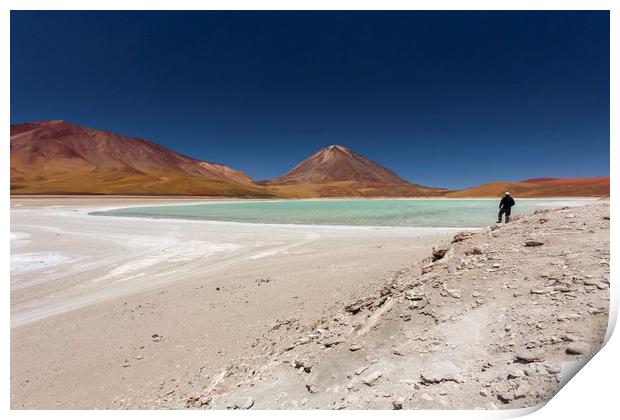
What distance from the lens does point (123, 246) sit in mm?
13195

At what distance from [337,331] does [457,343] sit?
4.47ft

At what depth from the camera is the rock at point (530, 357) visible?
A: 93.8 inches

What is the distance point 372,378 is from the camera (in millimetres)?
2570

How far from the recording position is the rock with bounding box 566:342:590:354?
2.38 metres

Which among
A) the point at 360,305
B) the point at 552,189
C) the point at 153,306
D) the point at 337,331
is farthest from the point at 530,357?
the point at 552,189

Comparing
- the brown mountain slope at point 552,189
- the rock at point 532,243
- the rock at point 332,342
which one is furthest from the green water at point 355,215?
the rock at point 332,342

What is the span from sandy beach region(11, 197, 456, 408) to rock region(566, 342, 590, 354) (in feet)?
11.0

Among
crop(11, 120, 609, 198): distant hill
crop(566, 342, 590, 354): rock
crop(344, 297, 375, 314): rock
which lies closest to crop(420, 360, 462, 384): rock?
crop(566, 342, 590, 354): rock

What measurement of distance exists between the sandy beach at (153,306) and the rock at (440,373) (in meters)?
2.59

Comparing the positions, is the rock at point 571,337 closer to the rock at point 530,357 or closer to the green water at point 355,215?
the rock at point 530,357

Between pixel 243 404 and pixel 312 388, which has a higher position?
pixel 312 388

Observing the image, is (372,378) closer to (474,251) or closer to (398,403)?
(398,403)

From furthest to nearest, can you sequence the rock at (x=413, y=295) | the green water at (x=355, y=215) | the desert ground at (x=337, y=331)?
the green water at (x=355, y=215), the rock at (x=413, y=295), the desert ground at (x=337, y=331)

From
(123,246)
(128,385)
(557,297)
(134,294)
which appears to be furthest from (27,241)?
(557,297)
